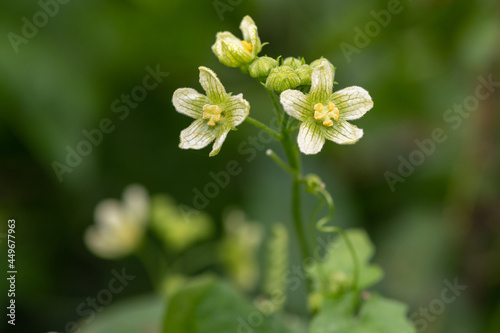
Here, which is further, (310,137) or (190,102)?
(190,102)

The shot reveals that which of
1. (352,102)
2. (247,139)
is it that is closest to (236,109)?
(352,102)

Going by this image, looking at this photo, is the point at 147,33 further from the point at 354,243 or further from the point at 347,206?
the point at 354,243

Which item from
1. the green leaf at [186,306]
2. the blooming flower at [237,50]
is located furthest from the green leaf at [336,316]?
the blooming flower at [237,50]

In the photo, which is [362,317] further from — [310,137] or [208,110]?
[208,110]

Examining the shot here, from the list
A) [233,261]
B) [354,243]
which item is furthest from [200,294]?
[233,261]

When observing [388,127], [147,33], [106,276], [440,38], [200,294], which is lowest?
[200,294]

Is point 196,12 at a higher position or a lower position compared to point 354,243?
higher
